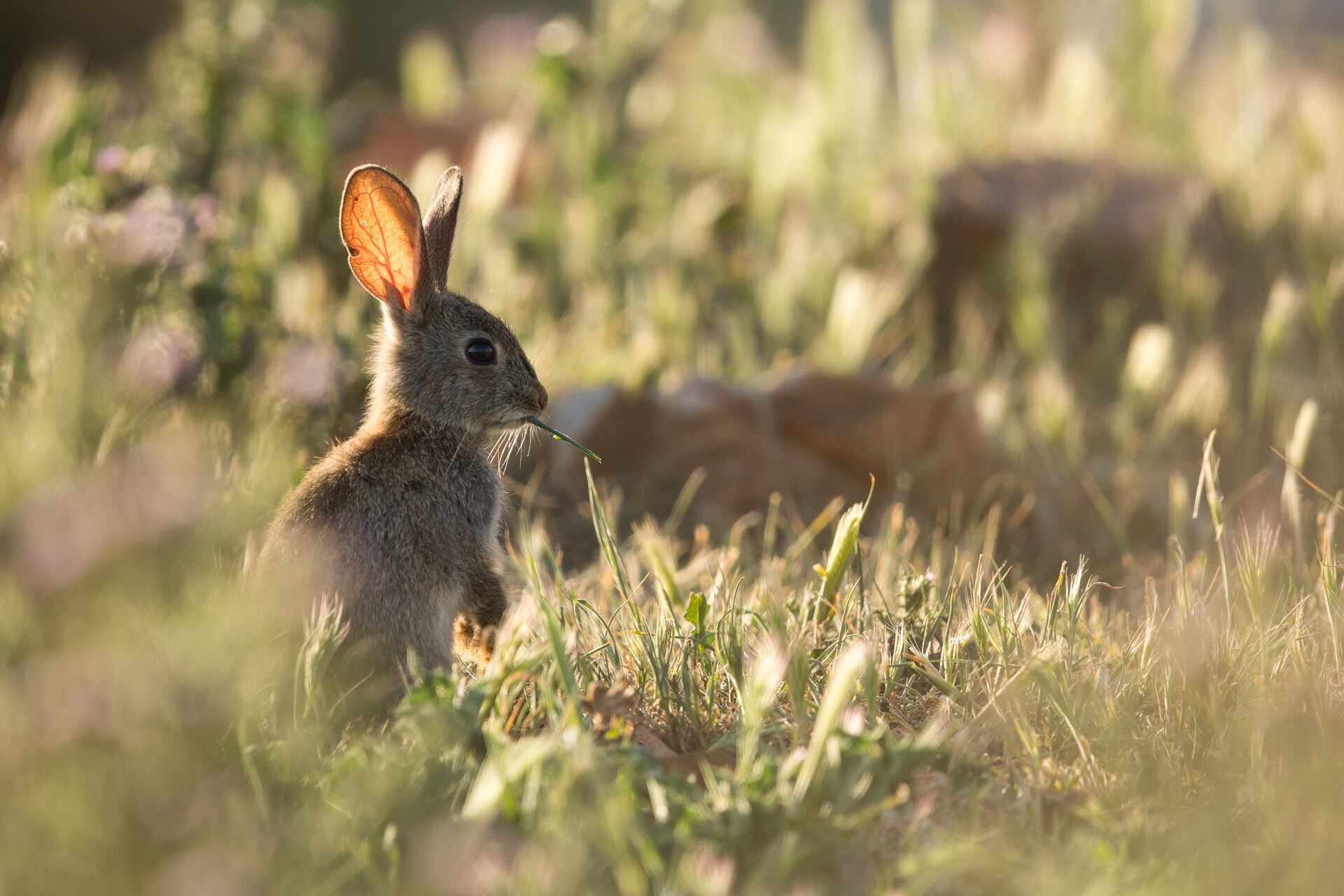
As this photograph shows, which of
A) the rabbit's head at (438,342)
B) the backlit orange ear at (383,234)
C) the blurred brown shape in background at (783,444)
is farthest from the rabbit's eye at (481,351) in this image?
the blurred brown shape in background at (783,444)

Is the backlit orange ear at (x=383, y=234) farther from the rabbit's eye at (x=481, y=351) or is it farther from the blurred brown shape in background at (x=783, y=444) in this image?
the blurred brown shape in background at (x=783, y=444)

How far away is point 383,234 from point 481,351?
1.07ft

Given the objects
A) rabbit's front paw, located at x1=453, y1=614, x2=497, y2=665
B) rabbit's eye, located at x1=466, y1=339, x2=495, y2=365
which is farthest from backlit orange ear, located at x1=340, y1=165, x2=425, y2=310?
rabbit's front paw, located at x1=453, y1=614, x2=497, y2=665

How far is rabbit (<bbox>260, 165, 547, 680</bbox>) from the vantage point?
2531 millimetres

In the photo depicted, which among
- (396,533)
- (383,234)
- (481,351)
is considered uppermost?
(383,234)

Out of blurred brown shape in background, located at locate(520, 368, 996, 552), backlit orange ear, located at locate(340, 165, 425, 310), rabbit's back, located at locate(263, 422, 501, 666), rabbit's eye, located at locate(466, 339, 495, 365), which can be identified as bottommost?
blurred brown shape in background, located at locate(520, 368, 996, 552)

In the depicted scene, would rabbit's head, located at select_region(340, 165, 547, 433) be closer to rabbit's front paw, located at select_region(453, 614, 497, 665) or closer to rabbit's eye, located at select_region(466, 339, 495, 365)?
rabbit's eye, located at select_region(466, 339, 495, 365)

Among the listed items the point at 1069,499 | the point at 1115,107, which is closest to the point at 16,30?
the point at 1115,107

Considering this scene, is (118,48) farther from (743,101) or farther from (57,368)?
(57,368)

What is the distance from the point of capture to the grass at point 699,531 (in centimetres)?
179

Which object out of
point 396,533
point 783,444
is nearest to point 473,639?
point 396,533

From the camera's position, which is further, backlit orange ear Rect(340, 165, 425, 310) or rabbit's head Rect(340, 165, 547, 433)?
rabbit's head Rect(340, 165, 547, 433)

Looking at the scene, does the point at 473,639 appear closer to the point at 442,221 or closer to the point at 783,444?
the point at 442,221

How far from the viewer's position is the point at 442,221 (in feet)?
9.76
